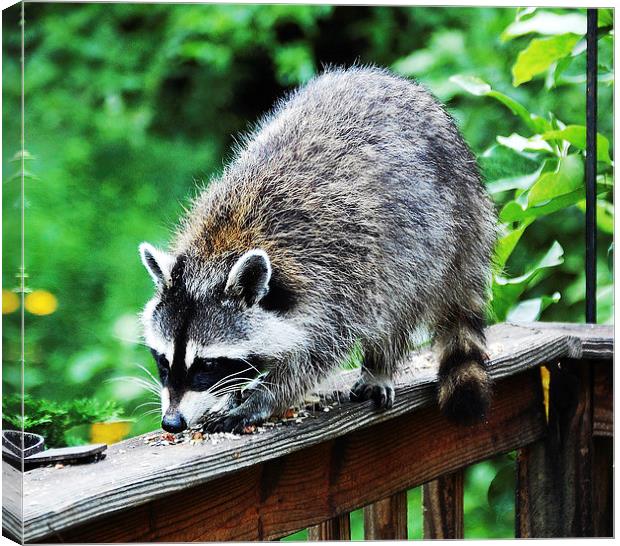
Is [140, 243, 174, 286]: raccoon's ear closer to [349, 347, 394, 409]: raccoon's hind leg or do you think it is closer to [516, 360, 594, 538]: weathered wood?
[349, 347, 394, 409]: raccoon's hind leg

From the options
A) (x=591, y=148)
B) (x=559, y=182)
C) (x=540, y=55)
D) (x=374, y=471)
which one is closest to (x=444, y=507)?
(x=374, y=471)

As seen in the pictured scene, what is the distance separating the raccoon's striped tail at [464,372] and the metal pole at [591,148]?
1.20 ft

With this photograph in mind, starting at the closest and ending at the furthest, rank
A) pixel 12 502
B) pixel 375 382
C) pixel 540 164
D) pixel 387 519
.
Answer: pixel 12 502
pixel 375 382
pixel 387 519
pixel 540 164

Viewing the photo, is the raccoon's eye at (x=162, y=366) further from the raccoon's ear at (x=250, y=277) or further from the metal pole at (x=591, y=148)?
the metal pole at (x=591, y=148)

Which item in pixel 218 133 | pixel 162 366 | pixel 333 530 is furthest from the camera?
pixel 218 133

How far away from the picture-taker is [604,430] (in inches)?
106

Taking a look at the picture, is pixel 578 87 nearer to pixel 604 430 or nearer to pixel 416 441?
pixel 604 430

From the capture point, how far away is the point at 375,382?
2.31 metres

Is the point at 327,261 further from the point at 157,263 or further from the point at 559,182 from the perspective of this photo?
the point at 559,182

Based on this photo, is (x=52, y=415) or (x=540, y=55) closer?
(x=52, y=415)

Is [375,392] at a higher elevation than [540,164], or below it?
below

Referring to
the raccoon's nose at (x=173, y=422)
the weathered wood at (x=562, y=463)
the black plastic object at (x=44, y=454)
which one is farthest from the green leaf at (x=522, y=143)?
the black plastic object at (x=44, y=454)

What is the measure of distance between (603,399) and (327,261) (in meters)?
0.95

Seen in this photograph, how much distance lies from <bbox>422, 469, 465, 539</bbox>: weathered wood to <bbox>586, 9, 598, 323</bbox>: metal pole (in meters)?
0.69
